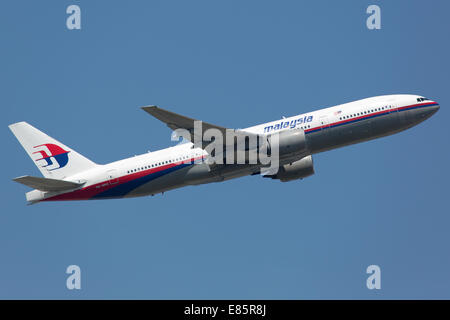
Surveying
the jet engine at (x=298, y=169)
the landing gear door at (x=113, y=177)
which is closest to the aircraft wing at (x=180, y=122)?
the jet engine at (x=298, y=169)

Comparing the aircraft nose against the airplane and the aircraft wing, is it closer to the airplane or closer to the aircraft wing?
the airplane

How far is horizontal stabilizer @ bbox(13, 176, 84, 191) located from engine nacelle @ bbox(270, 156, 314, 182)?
16276mm

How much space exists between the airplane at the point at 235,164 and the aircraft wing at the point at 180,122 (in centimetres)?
14

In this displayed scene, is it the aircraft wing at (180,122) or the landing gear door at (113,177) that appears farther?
the landing gear door at (113,177)

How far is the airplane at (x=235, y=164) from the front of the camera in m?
49.4

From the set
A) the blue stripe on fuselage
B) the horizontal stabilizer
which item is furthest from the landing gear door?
the horizontal stabilizer

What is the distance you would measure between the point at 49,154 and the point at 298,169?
20.2 metres

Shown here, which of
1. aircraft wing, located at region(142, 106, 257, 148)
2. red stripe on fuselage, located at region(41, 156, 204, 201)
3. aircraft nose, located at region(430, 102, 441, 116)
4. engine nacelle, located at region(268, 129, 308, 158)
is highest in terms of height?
aircraft nose, located at region(430, 102, 441, 116)

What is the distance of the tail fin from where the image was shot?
5291cm

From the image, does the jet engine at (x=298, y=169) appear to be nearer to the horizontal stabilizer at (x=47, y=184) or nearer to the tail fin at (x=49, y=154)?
the tail fin at (x=49, y=154)

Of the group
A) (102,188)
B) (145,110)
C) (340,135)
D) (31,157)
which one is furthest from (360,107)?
A: (31,157)

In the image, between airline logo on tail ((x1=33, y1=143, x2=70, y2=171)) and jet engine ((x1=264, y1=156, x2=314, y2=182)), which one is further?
jet engine ((x1=264, y1=156, x2=314, y2=182))

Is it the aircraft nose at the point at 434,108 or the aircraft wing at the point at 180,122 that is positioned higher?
the aircraft nose at the point at 434,108

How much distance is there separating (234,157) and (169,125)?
5794 millimetres
